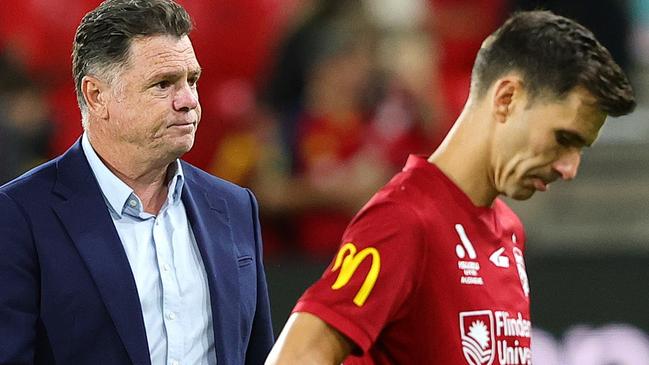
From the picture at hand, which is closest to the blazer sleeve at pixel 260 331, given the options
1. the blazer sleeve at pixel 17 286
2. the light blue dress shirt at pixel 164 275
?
the light blue dress shirt at pixel 164 275

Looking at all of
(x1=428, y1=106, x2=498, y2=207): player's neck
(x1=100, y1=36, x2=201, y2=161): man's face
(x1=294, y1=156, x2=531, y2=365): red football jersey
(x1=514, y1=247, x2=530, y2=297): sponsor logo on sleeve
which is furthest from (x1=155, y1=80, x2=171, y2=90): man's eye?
(x1=514, y1=247, x2=530, y2=297): sponsor logo on sleeve

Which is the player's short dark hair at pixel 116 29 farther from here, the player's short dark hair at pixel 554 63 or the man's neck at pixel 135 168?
the player's short dark hair at pixel 554 63

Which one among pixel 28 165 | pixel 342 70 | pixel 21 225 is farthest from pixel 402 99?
pixel 21 225

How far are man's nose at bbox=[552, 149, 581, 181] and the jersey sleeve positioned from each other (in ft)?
1.43

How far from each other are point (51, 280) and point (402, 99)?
11.6 feet

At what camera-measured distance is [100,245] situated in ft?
9.19

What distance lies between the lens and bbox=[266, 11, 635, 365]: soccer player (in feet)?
9.03

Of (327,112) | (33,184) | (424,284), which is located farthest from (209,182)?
(327,112)

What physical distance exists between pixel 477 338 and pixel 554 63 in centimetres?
64

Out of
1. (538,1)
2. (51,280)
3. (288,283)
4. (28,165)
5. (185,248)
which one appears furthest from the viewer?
(538,1)

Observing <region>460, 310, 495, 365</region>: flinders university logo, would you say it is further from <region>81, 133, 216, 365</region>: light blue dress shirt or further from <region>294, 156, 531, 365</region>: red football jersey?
<region>81, 133, 216, 365</region>: light blue dress shirt

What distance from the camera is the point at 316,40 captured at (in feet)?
20.7

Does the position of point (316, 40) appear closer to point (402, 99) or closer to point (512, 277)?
point (402, 99)

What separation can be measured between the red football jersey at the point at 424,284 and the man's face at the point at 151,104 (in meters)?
0.42
